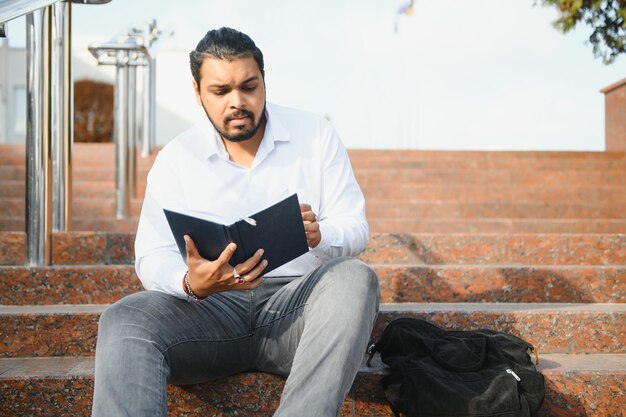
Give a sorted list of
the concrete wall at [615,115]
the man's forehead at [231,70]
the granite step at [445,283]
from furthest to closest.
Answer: the concrete wall at [615,115] < the granite step at [445,283] < the man's forehead at [231,70]

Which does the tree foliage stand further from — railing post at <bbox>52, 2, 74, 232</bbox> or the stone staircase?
railing post at <bbox>52, 2, 74, 232</bbox>

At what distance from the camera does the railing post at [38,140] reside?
326 centimetres

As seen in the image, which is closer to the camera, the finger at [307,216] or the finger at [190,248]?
the finger at [190,248]

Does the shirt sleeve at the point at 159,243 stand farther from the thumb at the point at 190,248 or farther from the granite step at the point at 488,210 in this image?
the granite step at the point at 488,210

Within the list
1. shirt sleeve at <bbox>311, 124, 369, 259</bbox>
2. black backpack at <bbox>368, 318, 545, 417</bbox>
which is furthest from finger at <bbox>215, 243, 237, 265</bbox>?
black backpack at <bbox>368, 318, 545, 417</bbox>

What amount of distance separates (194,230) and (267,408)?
820 mm

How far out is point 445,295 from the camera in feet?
10.6

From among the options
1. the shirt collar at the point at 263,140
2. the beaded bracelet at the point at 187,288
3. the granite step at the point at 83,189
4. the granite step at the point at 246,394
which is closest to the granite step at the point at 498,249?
the granite step at the point at 246,394

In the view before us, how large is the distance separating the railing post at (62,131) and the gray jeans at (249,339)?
1.69 m

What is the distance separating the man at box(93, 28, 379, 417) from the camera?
190cm

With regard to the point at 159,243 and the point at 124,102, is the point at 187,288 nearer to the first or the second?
the point at 159,243

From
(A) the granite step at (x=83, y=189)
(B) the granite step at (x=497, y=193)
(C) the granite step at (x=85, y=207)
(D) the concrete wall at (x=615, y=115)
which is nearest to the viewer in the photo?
(C) the granite step at (x=85, y=207)

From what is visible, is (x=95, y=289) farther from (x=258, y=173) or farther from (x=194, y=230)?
(x=194, y=230)

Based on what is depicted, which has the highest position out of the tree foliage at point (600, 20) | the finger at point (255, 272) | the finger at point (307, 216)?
the tree foliage at point (600, 20)
